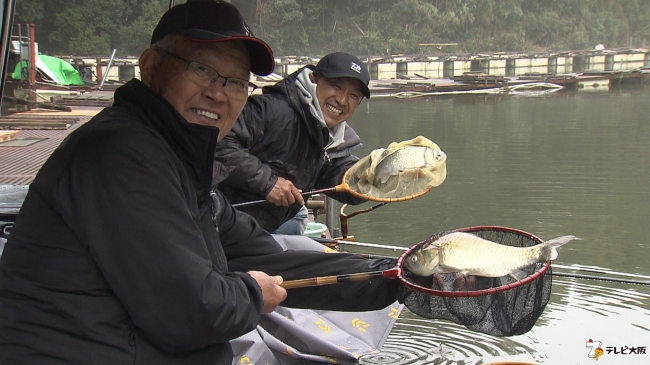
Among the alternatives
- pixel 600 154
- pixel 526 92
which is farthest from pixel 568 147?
pixel 526 92

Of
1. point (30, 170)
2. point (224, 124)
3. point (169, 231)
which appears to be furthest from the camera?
point (30, 170)

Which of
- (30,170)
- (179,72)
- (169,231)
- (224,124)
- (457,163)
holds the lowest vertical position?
(457,163)

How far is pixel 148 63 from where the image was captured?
7.00 feet

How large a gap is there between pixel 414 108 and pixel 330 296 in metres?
26.9

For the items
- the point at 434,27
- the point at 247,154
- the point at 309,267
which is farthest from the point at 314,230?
the point at 434,27

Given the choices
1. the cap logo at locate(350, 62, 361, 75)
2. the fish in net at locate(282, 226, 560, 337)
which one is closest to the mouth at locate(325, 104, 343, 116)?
the cap logo at locate(350, 62, 361, 75)

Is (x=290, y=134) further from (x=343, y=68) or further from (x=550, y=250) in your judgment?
(x=550, y=250)

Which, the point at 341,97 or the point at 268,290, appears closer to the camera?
the point at 268,290

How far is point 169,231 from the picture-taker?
175cm

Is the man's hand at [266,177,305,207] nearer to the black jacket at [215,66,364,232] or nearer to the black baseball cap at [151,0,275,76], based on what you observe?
the black jacket at [215,66,364,232]

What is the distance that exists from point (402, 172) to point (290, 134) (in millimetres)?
666

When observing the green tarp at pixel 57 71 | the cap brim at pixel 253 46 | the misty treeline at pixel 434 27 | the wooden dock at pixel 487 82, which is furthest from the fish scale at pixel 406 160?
the wooden dock at pixel 487 82

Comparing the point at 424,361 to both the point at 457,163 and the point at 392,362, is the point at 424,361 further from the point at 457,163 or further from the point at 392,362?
the point at 457,163

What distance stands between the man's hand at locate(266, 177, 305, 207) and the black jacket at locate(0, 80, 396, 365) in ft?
6.97
